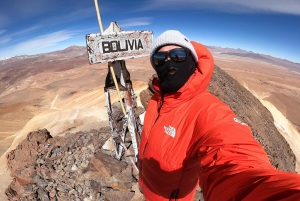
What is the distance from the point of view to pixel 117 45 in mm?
2984

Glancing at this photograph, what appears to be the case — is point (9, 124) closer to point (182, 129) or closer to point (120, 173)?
point (120, 173)

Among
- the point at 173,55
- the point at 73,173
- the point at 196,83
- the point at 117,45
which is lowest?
the point at 73,173

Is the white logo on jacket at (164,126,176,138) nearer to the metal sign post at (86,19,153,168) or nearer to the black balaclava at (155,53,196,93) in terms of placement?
the black balaclava at (155,53,196,93)

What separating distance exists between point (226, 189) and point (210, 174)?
0.18 metres

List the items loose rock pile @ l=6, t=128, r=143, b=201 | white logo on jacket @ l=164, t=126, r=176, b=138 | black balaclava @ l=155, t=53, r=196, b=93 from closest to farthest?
1. white logo on jacket @ l=164, t=126, r=176, b=138
2. black balaclava @ l=155, t=53, r=196, b=93
3. loose rock pile @ l=6, t=128, r=143, b=201

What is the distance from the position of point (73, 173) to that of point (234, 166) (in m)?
4.63

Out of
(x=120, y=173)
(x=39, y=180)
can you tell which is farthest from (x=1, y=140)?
(x=120, y=173)

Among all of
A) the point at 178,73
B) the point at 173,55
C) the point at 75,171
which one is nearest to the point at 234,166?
the point at 178,73

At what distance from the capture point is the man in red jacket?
878 mm

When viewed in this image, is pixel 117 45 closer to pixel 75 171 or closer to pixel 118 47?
pixel 118 47

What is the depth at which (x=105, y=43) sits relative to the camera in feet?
9.47

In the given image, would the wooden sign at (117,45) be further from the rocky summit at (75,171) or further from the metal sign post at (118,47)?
the rocky summit at (75,171)

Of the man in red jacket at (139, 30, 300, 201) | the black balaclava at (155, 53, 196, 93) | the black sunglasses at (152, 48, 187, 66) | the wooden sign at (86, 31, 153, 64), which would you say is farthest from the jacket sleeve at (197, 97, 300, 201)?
the wooden sign at (86, 31, 153, 64)

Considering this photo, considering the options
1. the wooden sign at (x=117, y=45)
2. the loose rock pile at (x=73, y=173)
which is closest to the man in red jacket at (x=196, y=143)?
the wooden sign at (x=117, y=45)
